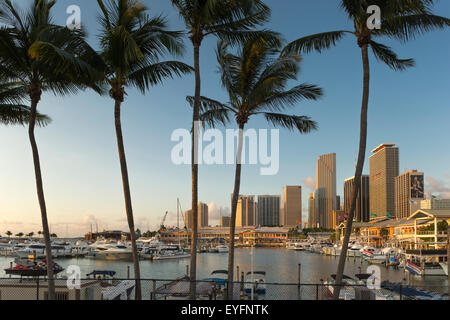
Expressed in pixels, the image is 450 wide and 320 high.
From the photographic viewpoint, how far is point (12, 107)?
790 inches

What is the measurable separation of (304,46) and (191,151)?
6766mm

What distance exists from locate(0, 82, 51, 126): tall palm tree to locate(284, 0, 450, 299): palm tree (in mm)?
13826

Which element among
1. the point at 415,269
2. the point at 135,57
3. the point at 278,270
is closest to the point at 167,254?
the point at 278,270

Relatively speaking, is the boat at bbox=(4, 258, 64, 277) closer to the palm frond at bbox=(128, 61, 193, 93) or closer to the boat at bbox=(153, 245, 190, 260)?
the palm frond at bbox=(128, 61, 193, 93)

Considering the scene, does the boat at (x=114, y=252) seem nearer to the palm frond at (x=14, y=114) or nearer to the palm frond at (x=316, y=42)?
the palm frond at (x=14, y=114)

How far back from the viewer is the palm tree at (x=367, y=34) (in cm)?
1447

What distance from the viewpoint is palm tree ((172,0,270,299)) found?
1577cm

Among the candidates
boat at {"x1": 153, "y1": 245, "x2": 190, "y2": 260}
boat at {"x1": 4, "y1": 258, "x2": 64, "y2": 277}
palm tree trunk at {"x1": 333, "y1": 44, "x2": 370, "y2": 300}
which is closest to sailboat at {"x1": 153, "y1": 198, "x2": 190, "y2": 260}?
boat at {"x1": 153, "y1": 245, "x2": 190, "y2": 260}

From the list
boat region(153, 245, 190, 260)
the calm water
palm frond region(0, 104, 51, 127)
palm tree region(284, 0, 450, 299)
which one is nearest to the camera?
palm tree region(284, 0, 450, 299)

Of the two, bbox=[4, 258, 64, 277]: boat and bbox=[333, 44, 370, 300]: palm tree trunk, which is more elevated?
bbox=[333, 44, 370, 300]: palm tree trunk

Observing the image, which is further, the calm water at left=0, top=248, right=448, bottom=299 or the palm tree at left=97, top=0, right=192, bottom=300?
the calm water at left=0, top=248, right=448, bottom=299

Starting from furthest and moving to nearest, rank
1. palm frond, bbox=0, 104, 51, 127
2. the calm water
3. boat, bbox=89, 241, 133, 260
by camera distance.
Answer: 1. boat, bbox=89, 241, 133, 260
2. the calm water
3. palm frond, bbox=0, 104, 51, 127

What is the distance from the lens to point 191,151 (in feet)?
55.9
